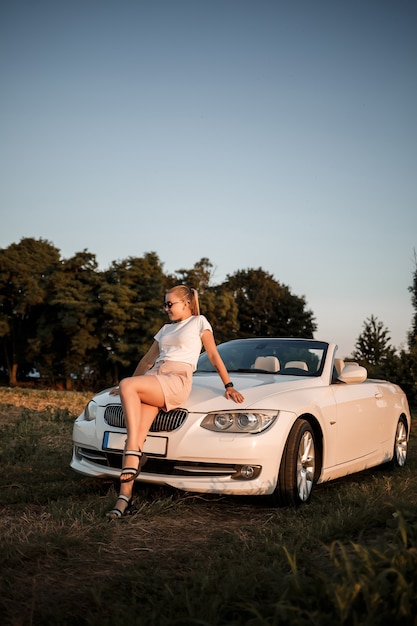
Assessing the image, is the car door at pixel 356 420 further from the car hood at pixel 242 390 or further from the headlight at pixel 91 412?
the headlight at pixel 91 412

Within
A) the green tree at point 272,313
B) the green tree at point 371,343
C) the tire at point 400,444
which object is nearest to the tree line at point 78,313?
the green tree at point 272,313

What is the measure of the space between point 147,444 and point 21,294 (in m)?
44.3

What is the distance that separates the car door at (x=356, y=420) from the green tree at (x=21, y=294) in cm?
4075

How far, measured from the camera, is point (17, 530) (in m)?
4.32

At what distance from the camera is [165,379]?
5.11 meters

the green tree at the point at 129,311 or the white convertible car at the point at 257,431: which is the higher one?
the green tree at the point at 129,311

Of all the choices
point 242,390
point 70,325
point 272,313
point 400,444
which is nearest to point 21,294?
point 70,325

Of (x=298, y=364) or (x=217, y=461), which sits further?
(x=298, y=364)

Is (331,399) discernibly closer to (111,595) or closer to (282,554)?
(282,554)

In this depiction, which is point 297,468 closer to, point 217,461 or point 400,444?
point 217,461

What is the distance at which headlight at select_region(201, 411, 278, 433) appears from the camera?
198 inches

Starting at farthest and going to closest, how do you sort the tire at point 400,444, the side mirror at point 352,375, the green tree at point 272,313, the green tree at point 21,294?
the green tree at point 272,313 < the green tree at point 21,294 < the tire at point 400,444 < the side mirror at point 352,375

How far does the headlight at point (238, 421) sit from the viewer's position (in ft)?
16.5

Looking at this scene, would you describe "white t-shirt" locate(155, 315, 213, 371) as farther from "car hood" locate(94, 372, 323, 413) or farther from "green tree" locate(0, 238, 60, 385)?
"green tree" locate(0, 238, 60, 385)
